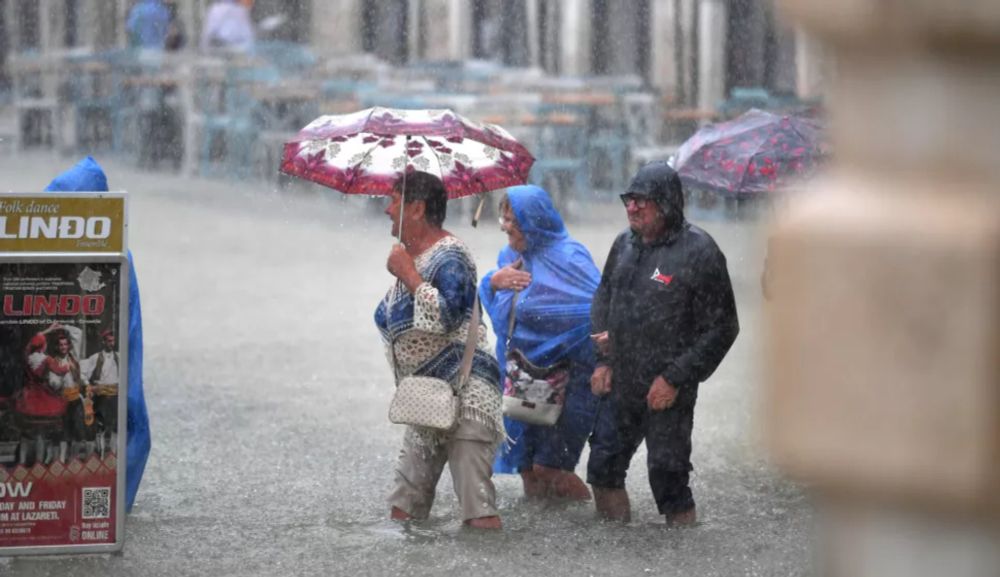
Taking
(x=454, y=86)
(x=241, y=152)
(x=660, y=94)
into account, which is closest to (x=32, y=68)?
(x=241, y=152)

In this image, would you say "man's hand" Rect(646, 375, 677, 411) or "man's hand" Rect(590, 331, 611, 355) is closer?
"man's hand" Rect(646, 375, 677, 411)

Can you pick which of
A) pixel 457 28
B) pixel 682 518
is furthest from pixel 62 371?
pixel 457 28

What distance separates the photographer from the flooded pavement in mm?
5812

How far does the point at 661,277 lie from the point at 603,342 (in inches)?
15.3

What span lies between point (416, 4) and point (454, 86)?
18.4 ft

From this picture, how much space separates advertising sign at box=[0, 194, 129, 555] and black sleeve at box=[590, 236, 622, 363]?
1800mm

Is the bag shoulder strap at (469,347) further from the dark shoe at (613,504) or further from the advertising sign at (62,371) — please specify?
the advertising sign at (62,371)

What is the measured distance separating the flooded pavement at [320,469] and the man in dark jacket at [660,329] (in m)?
0.35

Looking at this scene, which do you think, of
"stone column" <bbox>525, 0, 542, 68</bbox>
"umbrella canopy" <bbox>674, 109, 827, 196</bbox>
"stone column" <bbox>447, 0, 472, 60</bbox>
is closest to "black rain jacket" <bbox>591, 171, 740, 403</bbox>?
"umbrella canopy" <bbox>674, 109, 827, 196</bbox>

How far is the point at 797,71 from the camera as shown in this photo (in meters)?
21.2

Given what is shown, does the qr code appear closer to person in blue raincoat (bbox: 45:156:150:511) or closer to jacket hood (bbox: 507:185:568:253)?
person in blue raincoat (bbox: 45:156:150:511)

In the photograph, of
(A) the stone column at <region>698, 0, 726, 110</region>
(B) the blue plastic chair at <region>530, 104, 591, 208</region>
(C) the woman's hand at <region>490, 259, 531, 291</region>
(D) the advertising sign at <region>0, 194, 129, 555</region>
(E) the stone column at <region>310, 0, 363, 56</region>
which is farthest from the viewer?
(E) the stone column at <region>310, 0, 363, 56</region>

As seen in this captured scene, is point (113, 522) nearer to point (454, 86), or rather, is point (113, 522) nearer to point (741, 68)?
point (454, 86)

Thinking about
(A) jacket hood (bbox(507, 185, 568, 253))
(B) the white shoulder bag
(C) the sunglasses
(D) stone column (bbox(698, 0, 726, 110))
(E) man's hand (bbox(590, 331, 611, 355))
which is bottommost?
(B) the white shoulder bag
